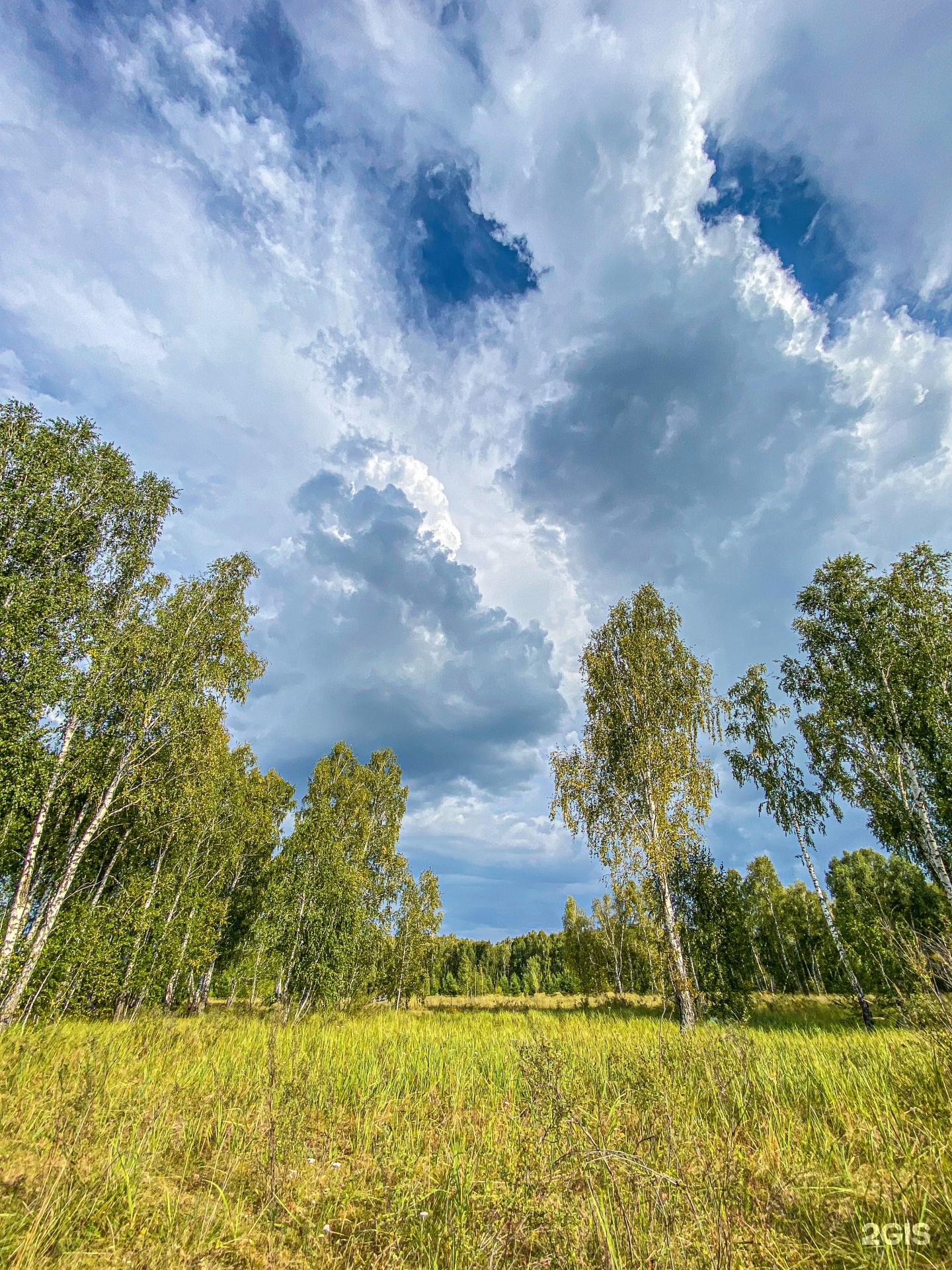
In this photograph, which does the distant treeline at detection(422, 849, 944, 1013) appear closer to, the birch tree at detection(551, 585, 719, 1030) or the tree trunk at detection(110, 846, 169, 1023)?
the birch tree at detection(551, 585, 719, 1030)

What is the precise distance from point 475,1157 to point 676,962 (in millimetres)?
11968

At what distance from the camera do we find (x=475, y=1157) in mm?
4062

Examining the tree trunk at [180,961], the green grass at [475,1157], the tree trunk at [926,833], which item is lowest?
the green grass at [475,1157]

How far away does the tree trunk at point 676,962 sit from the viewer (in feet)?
42.5

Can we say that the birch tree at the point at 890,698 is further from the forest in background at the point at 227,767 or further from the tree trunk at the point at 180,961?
the tree trunk at the point at 180,961

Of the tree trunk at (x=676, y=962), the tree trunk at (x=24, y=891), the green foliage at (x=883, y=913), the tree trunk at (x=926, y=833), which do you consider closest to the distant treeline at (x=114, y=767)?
the tree trunk at (x=24, y=891)

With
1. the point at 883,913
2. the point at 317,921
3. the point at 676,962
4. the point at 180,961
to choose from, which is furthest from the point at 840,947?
the point at 180,961

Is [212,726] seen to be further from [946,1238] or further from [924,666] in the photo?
[924,666]

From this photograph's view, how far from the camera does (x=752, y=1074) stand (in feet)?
18.9

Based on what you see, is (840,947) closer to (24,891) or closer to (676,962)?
(676,962)

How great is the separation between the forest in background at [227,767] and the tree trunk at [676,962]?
0.09 meters

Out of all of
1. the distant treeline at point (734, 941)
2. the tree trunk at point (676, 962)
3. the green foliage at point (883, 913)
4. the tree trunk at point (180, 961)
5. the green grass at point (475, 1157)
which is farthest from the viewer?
the tree trunk at point (180, 961)

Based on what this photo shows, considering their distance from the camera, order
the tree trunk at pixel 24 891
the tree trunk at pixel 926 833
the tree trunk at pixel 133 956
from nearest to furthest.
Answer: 1. the tree trunk at pixel 24 891
2. the tree trunk at pixel 133 956
3. the tree trunk at pixel 926 833

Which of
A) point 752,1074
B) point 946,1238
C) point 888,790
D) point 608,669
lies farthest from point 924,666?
point 946,1238
